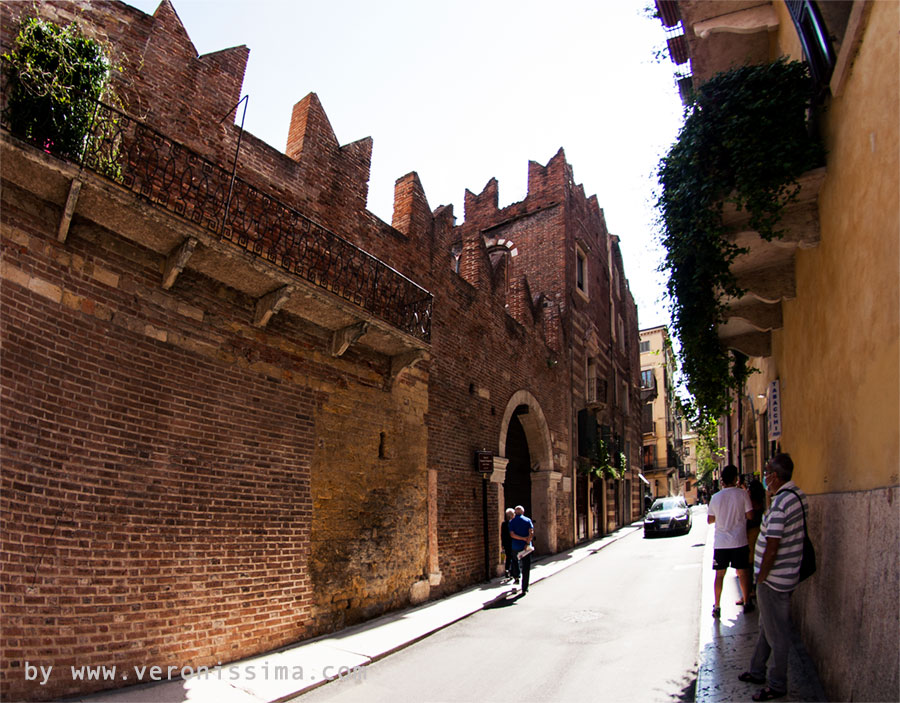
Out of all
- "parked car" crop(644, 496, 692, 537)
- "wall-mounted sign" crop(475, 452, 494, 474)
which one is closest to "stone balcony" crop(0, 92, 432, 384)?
"wall-mounted sign" crop(475, 452, 494, 474)

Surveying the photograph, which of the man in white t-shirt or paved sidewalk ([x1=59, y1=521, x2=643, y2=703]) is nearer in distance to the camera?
paved sidewalk ([x1=59, y1=521, x2=643, y2=703])

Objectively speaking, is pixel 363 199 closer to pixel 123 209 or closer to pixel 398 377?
pixel 398 377

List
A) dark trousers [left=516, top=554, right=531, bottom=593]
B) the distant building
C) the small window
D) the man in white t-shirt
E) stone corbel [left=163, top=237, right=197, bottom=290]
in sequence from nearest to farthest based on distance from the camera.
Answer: stone corbel [left=163, top=237, right=197, bottom=290] < the man in white t-shirt < dark trousers [left=516, top=554, right=531, bottom=593] < the small window < the distant building

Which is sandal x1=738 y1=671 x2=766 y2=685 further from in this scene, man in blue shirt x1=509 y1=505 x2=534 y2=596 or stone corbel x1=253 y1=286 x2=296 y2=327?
man in blue shirt x1=509 y1=505 x2=534 y2=596

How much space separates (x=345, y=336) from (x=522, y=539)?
5480 millimetres

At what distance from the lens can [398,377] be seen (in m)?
10.2

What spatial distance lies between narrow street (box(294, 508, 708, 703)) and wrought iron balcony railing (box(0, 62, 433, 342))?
184 inches

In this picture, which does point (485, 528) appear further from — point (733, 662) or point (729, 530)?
point (733, 662)

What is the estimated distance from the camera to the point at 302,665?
6.49 meters

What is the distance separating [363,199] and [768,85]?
20.6ft

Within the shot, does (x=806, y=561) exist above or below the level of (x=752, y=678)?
above

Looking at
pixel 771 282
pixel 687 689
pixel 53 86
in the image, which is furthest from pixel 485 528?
pixel 53 86

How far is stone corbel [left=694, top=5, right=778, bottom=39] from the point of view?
647 centimetres

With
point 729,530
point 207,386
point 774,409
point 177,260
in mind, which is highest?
point 177,260
